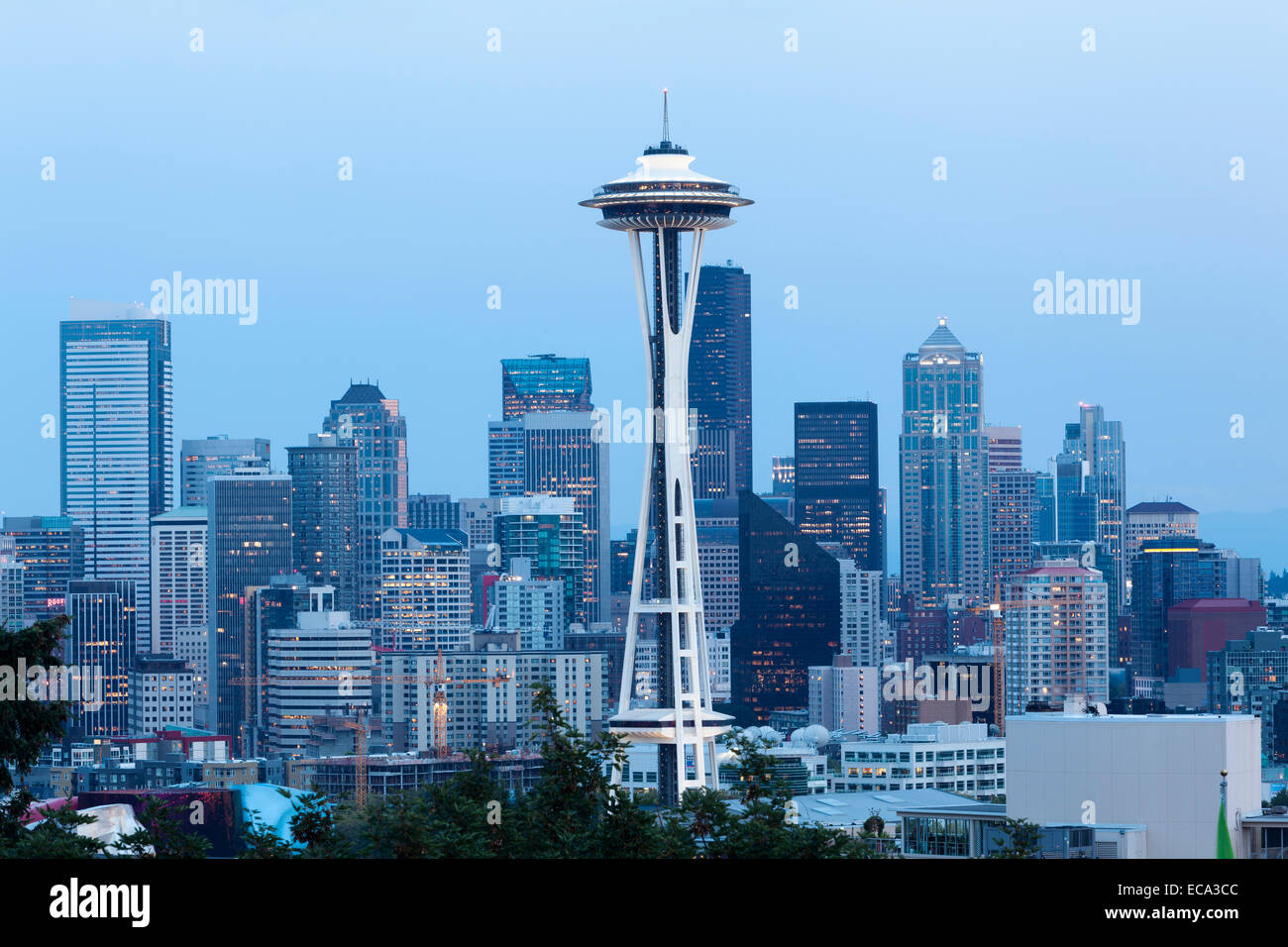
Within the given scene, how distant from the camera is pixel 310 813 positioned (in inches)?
1113

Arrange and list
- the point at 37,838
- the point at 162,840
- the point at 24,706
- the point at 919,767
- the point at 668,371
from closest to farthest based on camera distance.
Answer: the point at 37,838, the point at 162,840, the point at 24,706, the point at 668,371, the point at 919,767

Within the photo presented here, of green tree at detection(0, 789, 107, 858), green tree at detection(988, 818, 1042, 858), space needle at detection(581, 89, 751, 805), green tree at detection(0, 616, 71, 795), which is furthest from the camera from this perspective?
space needle at detection(581, 89, 751, 805)

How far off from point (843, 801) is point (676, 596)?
2076 cm

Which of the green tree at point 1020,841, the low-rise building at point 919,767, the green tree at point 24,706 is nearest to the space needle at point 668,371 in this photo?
the low-rise building at point 919,767

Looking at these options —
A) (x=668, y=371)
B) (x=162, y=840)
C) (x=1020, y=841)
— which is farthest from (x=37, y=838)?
(x=668, y=371)

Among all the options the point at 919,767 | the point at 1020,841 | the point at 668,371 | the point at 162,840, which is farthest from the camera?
the point at 919,767

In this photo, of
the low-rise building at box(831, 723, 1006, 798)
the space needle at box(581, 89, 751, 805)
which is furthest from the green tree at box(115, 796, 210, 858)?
the low-rise building at box(831, 723, 1006, 798)

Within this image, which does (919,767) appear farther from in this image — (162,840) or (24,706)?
(24,706)

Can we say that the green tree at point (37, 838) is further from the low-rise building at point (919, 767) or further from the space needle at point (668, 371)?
the low-rise building at point (919, 767)

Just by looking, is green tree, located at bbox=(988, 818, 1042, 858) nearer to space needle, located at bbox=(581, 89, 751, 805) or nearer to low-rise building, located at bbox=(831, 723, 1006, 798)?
space needle, located at bbox=(581, 89, 751, 805)

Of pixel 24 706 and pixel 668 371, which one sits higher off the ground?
pixel 668 371
